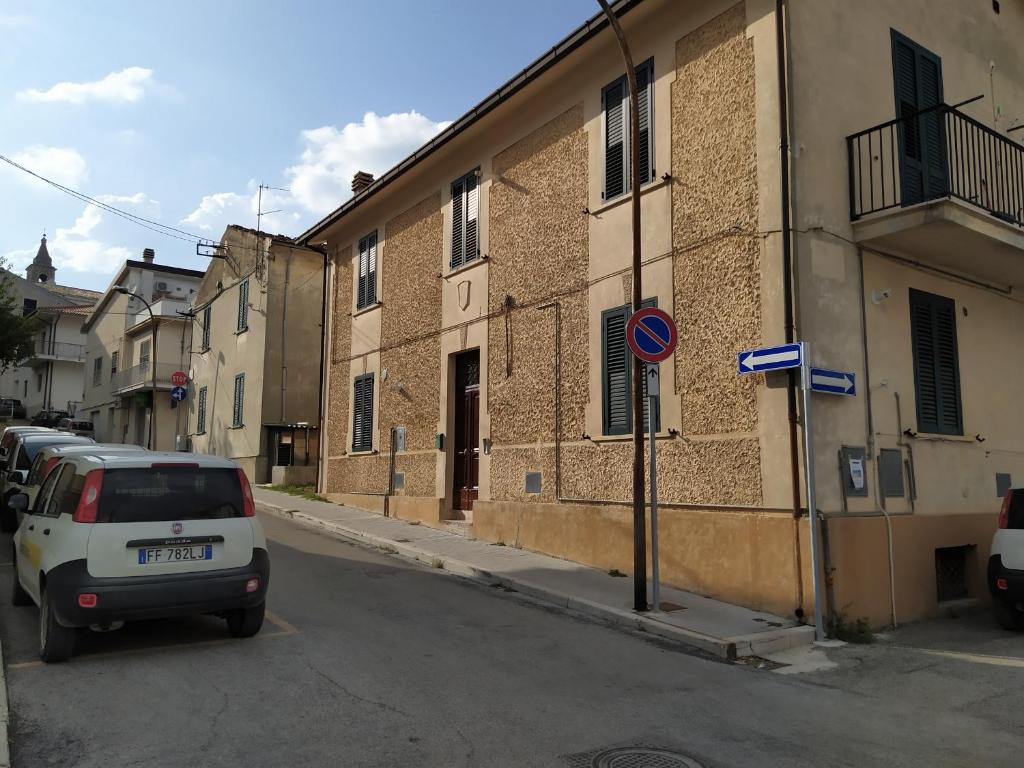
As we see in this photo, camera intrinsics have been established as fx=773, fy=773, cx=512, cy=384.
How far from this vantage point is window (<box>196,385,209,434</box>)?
28.8 m

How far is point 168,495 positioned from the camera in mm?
6410

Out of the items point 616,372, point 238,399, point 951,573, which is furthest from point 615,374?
point 238,399

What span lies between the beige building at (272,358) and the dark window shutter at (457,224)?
919cm

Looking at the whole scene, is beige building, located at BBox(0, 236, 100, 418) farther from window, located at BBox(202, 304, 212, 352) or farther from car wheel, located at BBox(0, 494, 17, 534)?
car wheel, located at BBox(0, 494, 17, 534)

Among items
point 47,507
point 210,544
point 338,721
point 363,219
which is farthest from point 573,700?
point 363,219

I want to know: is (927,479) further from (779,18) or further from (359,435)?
(359,435)

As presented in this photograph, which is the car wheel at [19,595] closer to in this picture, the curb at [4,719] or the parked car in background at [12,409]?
the curb at [4,719]

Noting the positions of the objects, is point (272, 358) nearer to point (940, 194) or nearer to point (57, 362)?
point (940, 194)

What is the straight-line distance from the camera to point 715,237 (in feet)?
31.7

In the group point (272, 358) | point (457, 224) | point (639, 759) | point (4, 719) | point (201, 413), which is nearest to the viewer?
point (639, 759)

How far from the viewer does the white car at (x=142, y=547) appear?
19.3 ft

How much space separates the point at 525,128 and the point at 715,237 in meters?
5.10

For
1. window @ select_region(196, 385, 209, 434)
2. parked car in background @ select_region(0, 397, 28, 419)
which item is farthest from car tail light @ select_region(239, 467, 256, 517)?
parked car in background @ select_region(0, 397, 28, 419)

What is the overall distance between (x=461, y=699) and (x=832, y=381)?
18.0 ft
